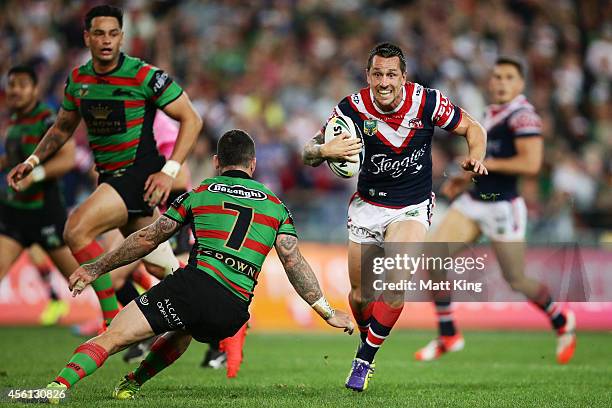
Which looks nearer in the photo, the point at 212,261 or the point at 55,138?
the point at 212,261

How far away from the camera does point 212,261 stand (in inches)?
279

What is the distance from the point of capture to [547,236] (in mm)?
16156

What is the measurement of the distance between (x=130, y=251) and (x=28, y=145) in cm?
462

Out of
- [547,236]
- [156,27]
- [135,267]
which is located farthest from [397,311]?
[156,27]

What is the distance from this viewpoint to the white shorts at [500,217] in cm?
1149

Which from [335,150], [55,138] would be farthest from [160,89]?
[335,150]

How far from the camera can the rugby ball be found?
→ 26.6 feet

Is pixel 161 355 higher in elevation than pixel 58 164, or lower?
lower

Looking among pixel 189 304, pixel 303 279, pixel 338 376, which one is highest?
pixel 303 279

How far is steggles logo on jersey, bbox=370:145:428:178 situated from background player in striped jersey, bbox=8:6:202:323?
5.24ft

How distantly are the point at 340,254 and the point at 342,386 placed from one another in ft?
23.5

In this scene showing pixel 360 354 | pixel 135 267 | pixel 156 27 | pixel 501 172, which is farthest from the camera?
pixel 156 27

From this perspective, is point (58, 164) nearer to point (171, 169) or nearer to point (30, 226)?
point (30, 226)

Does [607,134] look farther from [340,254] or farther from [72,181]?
[72,181]
